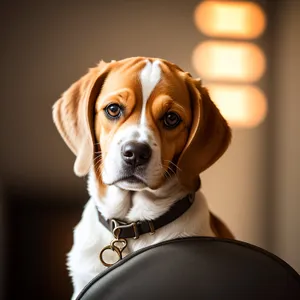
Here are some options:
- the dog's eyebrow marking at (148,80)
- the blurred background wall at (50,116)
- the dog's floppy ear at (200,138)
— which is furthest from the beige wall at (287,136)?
the dog's eyebrow marking at (148,80)

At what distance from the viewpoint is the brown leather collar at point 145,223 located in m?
1.20

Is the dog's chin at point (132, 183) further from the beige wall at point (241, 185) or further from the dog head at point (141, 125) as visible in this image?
the beige wall at point (241, 185)

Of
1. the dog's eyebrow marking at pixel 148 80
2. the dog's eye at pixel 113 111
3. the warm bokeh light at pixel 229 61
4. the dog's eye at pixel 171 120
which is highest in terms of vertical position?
the dog's eyebrow marking at pixel 148 80

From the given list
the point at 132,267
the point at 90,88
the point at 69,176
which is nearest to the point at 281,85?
the point at 69,176

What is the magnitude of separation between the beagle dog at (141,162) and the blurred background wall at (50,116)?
980 millimetres

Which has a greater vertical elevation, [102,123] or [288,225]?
[102,123]

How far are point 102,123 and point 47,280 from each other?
118 centimetres

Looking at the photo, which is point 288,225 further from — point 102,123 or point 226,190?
point 102,123

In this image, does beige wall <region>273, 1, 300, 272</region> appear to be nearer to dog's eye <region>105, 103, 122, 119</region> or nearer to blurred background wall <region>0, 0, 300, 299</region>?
blurred background wall <region>0, 0, 300, 299</region>

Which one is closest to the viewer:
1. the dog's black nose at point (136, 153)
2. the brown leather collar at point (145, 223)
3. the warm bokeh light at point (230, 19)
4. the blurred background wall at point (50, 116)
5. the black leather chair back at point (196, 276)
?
the black leather chair back at point (196, 276)

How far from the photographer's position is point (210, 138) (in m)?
1.24

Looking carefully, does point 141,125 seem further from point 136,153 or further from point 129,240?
point 129,240

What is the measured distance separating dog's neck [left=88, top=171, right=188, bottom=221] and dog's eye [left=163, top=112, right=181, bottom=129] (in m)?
0.12

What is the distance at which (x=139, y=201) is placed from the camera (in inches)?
49.3
